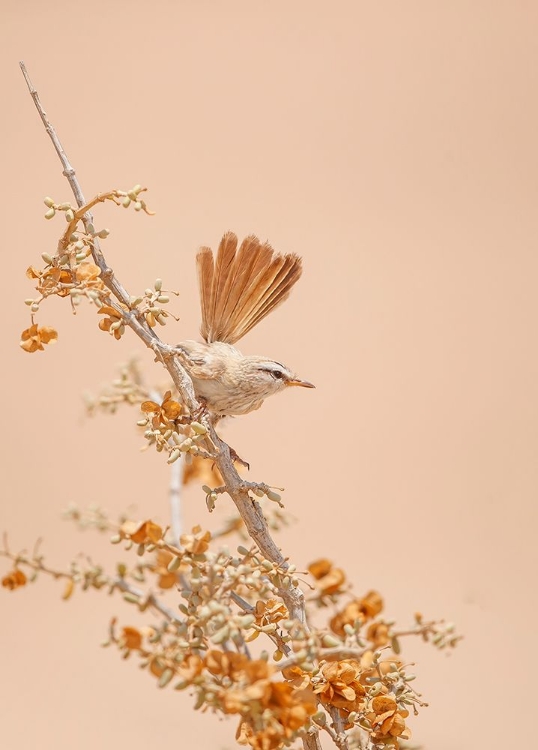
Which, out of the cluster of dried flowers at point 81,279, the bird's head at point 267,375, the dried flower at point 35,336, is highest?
the bird's head at point 267,375

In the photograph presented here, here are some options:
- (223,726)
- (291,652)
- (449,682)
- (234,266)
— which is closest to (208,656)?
(291,652)

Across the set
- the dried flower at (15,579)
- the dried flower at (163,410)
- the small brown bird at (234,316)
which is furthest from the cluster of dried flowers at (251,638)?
the small brown bird at (234,316)

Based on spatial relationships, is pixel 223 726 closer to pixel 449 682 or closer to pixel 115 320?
pixel 449 682

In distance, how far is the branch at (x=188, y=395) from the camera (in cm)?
95

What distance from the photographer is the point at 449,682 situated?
9.03ft

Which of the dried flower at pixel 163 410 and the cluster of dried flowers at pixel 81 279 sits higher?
the cluster of dried flowers at pixel 81 279

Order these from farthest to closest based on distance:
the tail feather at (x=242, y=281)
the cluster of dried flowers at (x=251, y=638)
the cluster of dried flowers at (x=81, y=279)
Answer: the tail feather at (x=242, y=281)
the cluster of dried flowers at (x=81, y=279)
the cluster of dried flowers at (x=251, y=638)

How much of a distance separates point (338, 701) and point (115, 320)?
20.2 inches

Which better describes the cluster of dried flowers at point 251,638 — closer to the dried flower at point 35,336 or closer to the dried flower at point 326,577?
the dried flower at point 326,577

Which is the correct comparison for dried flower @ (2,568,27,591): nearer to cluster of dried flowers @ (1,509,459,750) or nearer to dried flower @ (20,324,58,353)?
cluster of dried flowers @ (1,509,459,750)

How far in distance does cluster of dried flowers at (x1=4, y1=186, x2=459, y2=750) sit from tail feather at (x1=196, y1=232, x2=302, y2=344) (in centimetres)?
34

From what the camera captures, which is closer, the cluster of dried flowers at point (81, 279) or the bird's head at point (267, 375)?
the cluster of dried flowers at point (81, 279)

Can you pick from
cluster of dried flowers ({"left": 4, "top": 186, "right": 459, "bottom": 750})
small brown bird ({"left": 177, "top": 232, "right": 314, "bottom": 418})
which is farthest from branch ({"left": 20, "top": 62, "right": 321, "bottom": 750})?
small brown bird ({"left": 177, "top": 232, "right": 314, "bottom": 418})

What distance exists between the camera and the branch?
0.95 metres
